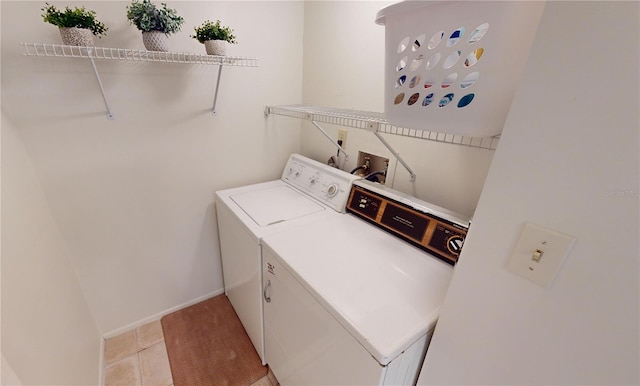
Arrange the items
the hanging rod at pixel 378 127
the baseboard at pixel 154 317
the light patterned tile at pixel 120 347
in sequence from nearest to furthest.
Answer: the hanging rod at pixel 378 127 → the light patterned tile at pixel 120 347 → the baseboard at pixel 154 317

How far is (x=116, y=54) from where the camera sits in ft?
4.17

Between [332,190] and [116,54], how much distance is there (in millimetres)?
1287

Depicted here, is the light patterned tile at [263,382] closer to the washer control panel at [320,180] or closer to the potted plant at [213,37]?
the washer control panel at [320,180]

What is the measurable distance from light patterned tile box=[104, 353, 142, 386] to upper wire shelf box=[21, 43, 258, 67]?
1.73 meters

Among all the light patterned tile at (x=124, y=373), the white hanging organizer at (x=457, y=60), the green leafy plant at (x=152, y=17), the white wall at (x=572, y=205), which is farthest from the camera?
the light patterned tile at (x=124, y=373)

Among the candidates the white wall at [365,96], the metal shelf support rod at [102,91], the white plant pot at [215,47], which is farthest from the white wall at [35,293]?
the white wall at [365,96]

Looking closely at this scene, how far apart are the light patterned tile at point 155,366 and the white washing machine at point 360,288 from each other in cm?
67

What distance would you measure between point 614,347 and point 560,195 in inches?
12.2

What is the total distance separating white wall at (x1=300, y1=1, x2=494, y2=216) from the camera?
120 cm

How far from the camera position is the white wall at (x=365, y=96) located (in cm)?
120

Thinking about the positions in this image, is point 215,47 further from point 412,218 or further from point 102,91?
point 412,218

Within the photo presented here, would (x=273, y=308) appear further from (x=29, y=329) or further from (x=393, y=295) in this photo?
(x=29, y=329)

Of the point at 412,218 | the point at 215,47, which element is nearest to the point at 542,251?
the point at 412,218

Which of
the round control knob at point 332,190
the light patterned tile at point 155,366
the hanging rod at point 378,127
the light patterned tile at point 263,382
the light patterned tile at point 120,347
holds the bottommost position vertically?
the light patterned tile at point 120,347
